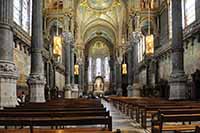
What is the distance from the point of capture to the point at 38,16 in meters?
17.5

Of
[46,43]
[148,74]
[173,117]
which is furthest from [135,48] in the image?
[173,117]

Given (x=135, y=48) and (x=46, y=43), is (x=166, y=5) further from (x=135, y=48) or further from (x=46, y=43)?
(x=46, y=43)

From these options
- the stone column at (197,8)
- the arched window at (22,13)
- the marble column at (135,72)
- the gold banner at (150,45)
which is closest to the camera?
the stone column at (197,8)

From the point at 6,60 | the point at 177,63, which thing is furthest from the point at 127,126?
the point at 177,63

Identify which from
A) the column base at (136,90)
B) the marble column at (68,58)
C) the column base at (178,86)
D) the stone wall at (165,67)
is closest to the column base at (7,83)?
the column base at (178,86)

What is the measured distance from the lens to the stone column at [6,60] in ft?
36.2

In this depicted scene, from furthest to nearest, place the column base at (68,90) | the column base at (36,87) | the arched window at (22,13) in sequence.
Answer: the column base at (68,90), the arched window at (22,13), the column base at (36,87)

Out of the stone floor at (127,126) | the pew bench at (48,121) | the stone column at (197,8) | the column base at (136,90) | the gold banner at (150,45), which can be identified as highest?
the stone column at (197,8)

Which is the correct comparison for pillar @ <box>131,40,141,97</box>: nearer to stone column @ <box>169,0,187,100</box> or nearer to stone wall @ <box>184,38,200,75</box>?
stone wall @ <box>184,38,200,75</box>

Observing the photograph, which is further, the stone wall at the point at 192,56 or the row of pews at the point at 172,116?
the stone wall at the point at 192,56

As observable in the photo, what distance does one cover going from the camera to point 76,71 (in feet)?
159

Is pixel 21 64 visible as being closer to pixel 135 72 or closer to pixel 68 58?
pixel 68 58

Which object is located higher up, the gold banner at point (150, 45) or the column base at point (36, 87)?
the gold banner at point (150, 45)

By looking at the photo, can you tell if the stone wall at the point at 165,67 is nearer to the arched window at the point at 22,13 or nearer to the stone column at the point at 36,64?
the arched window at the point at 22,13
